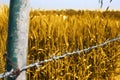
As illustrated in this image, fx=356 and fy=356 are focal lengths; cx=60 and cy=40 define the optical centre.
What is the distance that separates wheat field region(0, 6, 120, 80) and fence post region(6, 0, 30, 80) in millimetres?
4103

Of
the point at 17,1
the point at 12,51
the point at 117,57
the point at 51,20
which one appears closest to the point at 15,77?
the point at 12,51

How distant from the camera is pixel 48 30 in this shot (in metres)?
6.52

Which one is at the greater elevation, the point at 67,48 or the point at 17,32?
the point at 17,32

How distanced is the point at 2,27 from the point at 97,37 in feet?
6.14

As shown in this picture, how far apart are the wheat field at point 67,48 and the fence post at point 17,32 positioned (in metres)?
4.10

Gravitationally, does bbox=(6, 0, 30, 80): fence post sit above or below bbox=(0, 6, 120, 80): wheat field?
above

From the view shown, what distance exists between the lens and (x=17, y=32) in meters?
2.04

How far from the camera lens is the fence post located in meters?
2.04

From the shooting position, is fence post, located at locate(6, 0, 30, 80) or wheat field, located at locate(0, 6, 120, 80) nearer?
fence post, located at locate(6, 0, 30, 80)

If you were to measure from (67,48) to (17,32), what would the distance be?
14.6 feet

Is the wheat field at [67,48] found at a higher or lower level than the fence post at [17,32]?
lower

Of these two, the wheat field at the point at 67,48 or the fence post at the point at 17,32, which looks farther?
the wheat field at the point at 67,48

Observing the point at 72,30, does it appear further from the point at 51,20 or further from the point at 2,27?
the point at 2,27

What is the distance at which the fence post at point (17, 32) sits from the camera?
204 centimetres
